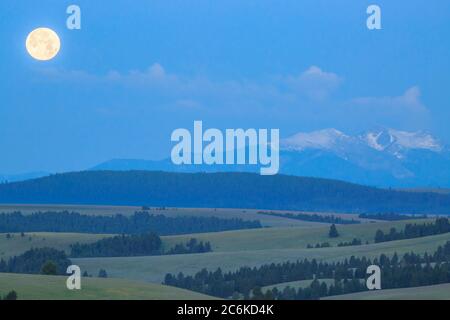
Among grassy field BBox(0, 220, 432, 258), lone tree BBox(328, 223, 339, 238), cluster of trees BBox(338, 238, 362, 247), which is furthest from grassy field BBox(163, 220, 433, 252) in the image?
cluster of trees BBox(338, 238, 362, 247)

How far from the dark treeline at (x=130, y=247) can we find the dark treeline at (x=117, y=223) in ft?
115

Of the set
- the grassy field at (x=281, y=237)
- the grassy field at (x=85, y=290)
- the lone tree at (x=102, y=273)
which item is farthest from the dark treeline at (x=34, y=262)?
the grassy field at (x=85, y=290)

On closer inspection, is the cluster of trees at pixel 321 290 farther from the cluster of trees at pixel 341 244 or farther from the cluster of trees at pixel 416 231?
the cluster of trees at pixel 416 231

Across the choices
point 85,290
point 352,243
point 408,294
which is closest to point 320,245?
point 352,243

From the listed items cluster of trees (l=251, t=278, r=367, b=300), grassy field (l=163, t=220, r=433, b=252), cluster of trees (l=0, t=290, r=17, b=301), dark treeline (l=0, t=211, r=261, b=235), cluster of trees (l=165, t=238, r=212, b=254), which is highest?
dark treeline (l=0, t=211, r=261, b=235)

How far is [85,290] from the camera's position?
47781mm

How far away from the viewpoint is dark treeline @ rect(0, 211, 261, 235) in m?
165

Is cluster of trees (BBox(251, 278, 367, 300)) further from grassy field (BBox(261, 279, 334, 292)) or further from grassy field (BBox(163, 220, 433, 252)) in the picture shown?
grassy field (BBox(163, 220, 433, 252))

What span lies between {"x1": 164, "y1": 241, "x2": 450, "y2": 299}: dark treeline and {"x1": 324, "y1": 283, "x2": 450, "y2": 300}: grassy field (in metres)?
2.47

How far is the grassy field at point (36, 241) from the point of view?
Result: 116231 millimetres

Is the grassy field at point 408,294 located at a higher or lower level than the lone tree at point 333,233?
lower

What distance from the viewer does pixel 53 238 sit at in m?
128

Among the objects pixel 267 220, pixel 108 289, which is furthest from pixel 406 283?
pixel 267 220
